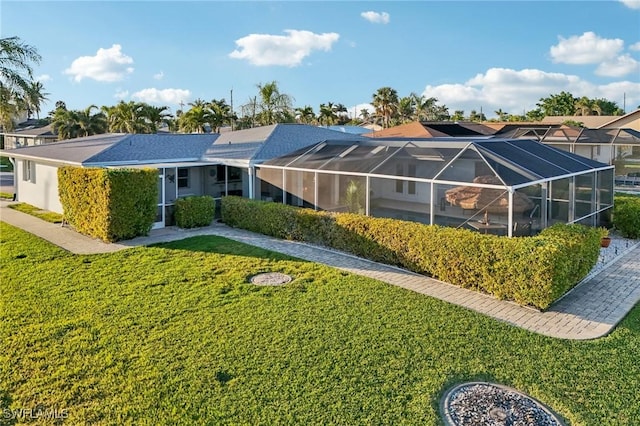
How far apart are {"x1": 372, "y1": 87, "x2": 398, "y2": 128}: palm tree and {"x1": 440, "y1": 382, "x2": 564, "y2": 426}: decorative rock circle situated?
52.7 m

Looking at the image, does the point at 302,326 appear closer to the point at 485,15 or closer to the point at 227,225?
the point at 227,225

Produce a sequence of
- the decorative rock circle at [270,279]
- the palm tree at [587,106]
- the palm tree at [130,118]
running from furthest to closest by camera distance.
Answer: the palm tree at [587,106], the palm tree at [130,118], the decorative rock circle at [270,279]

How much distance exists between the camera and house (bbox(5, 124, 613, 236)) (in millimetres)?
11203

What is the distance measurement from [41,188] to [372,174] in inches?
593

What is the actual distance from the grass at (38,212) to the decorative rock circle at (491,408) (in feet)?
53.1

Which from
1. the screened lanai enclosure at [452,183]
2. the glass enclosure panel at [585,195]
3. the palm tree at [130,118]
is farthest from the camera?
the palm tree at [130,118]

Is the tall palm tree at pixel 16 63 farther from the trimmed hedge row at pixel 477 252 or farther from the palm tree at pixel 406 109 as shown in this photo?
the palm tree at pixel 406 109

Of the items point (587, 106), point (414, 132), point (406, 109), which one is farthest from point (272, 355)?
point (587, 106)

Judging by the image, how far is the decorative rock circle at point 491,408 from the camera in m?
5.34

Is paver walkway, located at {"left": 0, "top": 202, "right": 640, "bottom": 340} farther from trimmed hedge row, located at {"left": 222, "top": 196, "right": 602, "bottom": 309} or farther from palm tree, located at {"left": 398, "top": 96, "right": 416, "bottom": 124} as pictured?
palm tree, located at {"left": 398, "top": 96, "right": 416, "bottom": 124}

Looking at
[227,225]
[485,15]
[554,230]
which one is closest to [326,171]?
[227,225]

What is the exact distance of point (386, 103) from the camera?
56281 mm

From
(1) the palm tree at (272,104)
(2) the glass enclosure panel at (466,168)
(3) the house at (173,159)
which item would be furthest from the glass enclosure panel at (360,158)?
(1) the palm tree at (272,104)

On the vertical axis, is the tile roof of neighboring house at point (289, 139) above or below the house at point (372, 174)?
above
